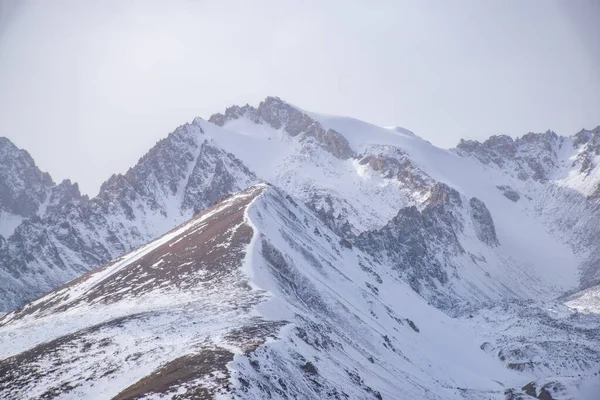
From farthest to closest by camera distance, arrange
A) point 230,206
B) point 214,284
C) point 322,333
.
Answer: point 230,206
point 214,284
point 322,333

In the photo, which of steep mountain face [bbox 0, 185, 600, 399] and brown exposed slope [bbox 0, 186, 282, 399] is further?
steep mountain face [bbox 0, 185, 600, 399]

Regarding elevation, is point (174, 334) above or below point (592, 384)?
above

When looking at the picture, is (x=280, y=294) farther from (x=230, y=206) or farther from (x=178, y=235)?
(x=230, y=206)

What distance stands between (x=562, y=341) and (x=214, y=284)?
85.9 m

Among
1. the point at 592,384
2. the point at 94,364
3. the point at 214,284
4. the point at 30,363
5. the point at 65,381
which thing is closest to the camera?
the point at 65,381

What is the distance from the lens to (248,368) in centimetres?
3825

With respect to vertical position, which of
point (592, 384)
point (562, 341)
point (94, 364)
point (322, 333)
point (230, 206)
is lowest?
point (562, 341)

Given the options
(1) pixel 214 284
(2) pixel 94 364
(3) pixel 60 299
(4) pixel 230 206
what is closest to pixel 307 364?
(2) pixel 94 364

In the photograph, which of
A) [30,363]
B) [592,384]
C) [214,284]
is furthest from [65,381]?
[592,384]

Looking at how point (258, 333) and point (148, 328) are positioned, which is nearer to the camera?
point (258, 333)

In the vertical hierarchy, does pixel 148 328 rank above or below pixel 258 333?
above

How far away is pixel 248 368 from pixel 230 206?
247 ft

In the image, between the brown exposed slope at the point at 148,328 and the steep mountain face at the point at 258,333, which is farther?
the steep mountain face at the point at 258,333

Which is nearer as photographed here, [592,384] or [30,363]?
[30,363]
